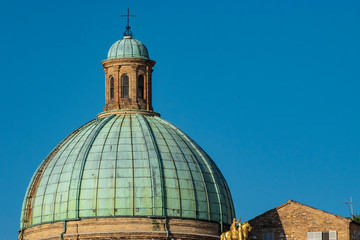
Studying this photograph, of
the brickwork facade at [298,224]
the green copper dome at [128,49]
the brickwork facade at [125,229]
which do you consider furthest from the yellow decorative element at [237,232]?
the green copper dome at [128,49]

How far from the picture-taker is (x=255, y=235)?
97250 millimetres

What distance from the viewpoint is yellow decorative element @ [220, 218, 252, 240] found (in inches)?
3569

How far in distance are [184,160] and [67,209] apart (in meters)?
8.56

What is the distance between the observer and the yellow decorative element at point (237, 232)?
3569 inches

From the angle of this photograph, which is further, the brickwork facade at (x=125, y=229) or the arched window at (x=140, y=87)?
the arched window at (x=140, y=87)

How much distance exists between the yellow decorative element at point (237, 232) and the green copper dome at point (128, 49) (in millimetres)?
15410

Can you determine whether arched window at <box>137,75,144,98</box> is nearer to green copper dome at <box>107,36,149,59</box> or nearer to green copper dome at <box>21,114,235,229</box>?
green copper dome at <box>107,36,149,59</box>

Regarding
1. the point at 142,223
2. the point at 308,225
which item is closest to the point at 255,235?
the point at 308,225

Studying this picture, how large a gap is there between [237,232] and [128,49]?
16.9 metres

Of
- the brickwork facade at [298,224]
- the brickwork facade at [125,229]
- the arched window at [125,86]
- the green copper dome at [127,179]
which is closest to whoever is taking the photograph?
the brickwork facade at [125,229]

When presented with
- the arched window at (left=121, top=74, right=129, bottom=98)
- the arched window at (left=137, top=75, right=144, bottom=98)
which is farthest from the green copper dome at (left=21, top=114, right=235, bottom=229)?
the arched window at (left=137, top=75, right=144, bottom=98)

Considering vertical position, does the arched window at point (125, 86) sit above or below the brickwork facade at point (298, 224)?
above

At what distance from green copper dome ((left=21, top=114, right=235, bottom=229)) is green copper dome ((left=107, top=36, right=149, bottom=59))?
538 centimetres

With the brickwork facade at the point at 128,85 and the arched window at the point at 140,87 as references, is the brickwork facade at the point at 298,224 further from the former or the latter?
the arched window at the point at 140,87
